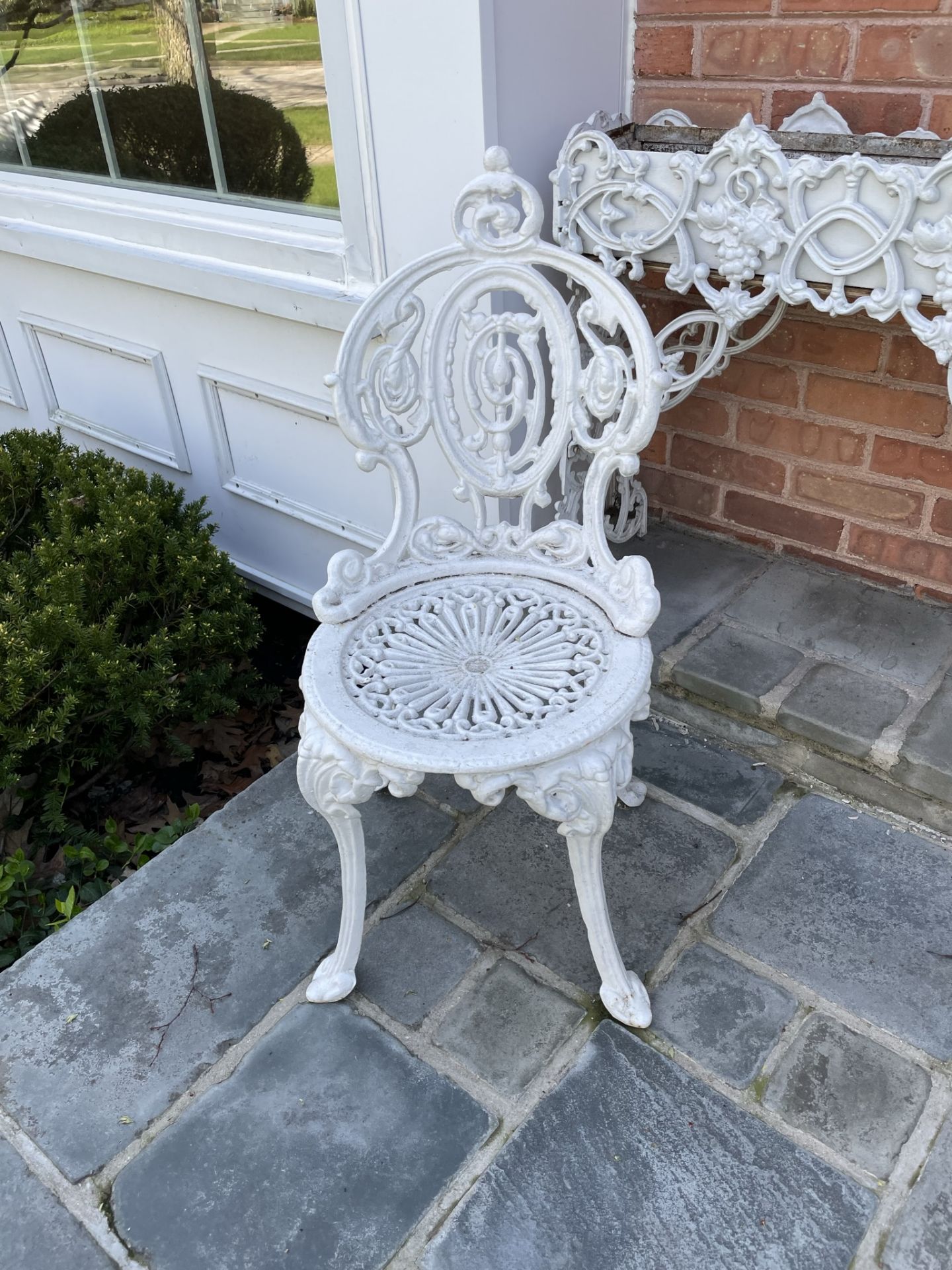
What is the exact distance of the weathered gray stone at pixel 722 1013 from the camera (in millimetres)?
1481

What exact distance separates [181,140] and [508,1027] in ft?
7.99

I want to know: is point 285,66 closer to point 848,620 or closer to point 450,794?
point 450,794

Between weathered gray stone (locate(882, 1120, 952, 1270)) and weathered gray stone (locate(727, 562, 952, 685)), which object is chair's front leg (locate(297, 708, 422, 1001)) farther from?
weathered gray stone (locate(727, 562, 952, 685))

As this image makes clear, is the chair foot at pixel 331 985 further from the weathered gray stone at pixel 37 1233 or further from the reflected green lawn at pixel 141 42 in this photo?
the reflected green lawn at pixel 141 42

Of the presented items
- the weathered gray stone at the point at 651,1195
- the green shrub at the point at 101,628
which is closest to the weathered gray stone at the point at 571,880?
the weathered gray stone at the point at 651,1195

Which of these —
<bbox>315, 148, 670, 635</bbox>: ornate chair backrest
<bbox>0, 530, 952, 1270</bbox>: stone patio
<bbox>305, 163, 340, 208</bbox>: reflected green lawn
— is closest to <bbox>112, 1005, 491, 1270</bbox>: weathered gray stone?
<bbox>0, 530, 952, 1270</bbox>: stone patio

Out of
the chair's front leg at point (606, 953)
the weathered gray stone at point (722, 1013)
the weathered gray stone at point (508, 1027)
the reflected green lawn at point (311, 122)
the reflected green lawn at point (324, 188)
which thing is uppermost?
the reflected green lawn at point (311, 122)

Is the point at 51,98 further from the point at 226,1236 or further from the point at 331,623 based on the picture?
the point at 226,1236

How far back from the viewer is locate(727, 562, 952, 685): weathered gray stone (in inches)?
81.5

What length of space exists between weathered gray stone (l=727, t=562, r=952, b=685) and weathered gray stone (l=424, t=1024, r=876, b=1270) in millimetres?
1043

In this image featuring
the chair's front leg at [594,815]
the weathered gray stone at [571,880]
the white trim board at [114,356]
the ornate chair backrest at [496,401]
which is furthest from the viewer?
the white trim board at [114,356]

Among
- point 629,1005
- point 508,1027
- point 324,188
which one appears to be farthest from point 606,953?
point 324,188

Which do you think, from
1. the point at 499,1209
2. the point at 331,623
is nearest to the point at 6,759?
the point at 331,623

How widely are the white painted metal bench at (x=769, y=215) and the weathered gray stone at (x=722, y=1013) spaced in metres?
1.07
